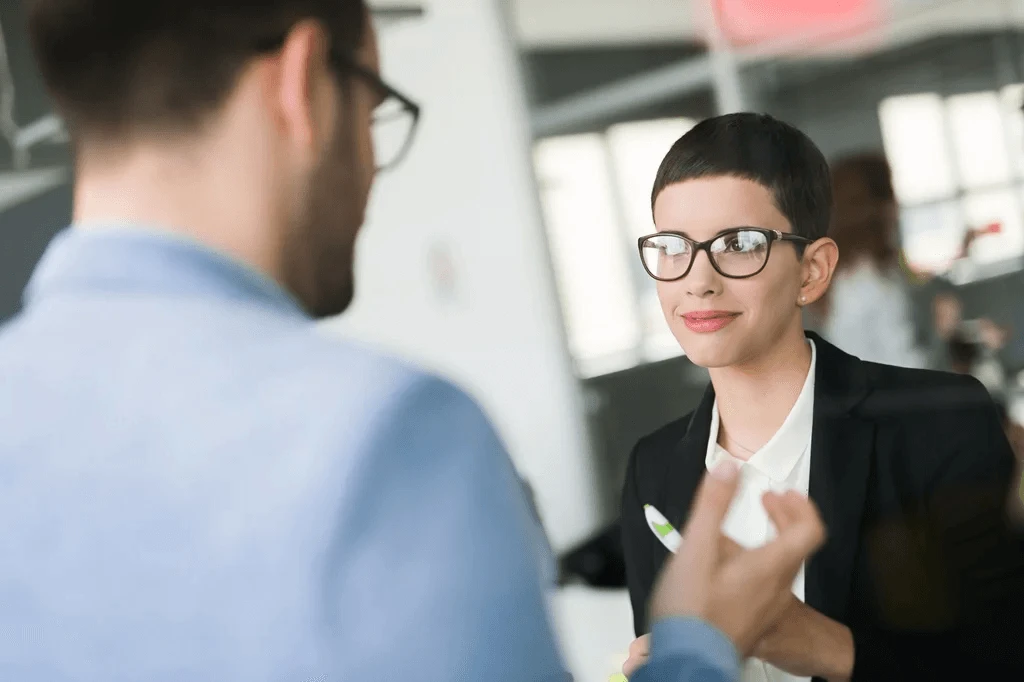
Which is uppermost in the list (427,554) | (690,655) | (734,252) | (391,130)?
(391,130)

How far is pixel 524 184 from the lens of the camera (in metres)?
1.02

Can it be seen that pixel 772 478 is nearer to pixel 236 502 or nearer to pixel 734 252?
pixel 734 252

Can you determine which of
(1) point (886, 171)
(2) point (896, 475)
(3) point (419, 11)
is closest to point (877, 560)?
(2) point (896, 475)

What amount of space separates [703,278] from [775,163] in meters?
0.11

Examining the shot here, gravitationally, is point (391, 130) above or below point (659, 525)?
above

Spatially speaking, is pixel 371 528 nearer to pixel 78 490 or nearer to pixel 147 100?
pixel 78 490

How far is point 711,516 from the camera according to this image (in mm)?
569

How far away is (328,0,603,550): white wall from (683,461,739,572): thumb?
38 centimetres

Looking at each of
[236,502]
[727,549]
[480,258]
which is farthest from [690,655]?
[480,258]

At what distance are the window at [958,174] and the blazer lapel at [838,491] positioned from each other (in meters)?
0.14

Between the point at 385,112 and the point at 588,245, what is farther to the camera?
the point at 588,245

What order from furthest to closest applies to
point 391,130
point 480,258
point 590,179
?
1. point 480,258
2. point 590,179
3. point 391,130

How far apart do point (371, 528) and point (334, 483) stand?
1.1 inches

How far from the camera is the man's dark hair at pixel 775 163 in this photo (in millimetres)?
773
